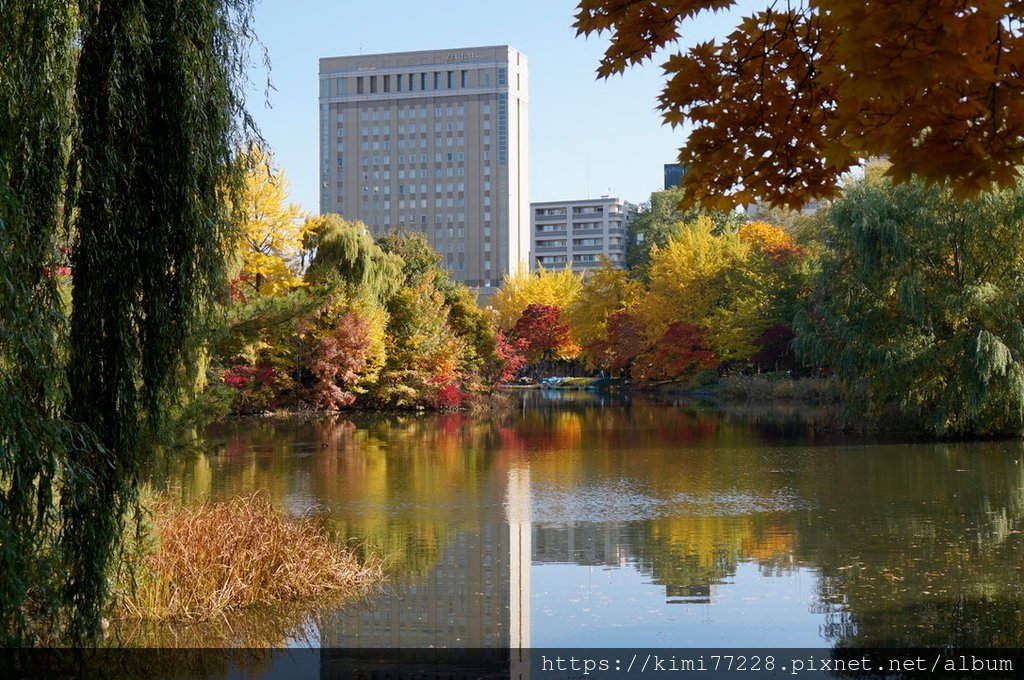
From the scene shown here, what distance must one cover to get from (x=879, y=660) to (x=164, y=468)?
15.4 ft

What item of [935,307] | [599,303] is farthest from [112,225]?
[599,303]

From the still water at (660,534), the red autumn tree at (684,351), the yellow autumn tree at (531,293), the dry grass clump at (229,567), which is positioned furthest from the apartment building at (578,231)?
the dry grass clump at (229,567)

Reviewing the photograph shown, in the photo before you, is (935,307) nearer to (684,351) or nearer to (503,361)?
(503,361)

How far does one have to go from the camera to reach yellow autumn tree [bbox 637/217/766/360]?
4053 centimetres

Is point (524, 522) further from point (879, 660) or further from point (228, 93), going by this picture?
point (228, 93)

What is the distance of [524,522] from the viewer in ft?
41.4

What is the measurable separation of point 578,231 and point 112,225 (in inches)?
3992

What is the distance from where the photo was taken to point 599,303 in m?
50.1

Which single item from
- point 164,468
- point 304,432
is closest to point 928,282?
point 304,432

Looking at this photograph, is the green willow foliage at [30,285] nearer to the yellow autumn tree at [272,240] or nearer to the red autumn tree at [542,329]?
the yellow autumn tree at [272,240]

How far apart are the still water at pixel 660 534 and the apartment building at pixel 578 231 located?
8226cm

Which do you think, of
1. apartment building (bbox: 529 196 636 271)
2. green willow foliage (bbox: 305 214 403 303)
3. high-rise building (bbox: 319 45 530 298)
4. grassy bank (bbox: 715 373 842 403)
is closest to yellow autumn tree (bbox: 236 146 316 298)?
green willow foliage (bbox: 305 214 403 303)

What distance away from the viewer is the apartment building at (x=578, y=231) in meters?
104

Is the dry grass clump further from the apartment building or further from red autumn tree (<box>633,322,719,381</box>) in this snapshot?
the apartment building
